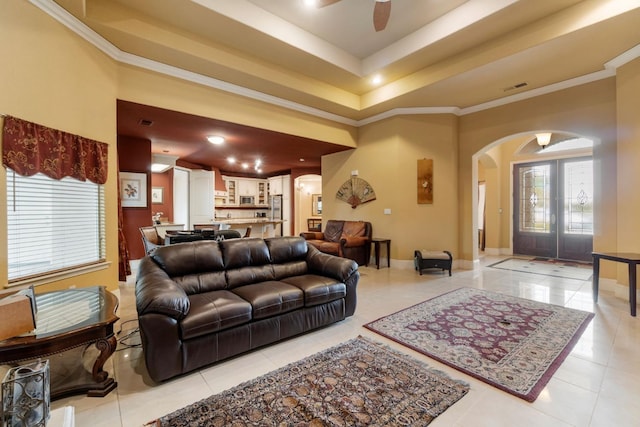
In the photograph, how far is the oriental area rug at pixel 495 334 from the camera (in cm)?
218

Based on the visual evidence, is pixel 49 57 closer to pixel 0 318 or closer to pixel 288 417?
pixel 0 318

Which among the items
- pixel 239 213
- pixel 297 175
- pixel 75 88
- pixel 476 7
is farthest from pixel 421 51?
pixel 239 213

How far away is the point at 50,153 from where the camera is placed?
2.82 metres

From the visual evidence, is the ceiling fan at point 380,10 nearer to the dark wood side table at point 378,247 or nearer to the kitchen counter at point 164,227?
the dark wood side table at point 378,247

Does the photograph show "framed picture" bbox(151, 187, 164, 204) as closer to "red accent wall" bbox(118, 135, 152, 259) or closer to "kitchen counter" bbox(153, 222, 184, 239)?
"kitchen counter" bbox(153, 222, 184, 239)

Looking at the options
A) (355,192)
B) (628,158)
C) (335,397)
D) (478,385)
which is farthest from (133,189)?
(628,158)

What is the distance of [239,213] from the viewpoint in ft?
38.7

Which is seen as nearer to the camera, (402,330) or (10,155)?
(10,155)

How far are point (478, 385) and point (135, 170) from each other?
6.52 metres

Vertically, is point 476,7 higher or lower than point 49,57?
higher

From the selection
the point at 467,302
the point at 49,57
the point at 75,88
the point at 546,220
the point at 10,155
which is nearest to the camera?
the point at 10,155

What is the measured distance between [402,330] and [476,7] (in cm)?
400

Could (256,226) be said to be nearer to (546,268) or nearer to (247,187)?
(247,187)

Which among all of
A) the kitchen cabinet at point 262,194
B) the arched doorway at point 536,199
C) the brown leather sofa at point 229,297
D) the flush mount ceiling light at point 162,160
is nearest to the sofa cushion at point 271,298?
the brown leather sofa at point 229,297
